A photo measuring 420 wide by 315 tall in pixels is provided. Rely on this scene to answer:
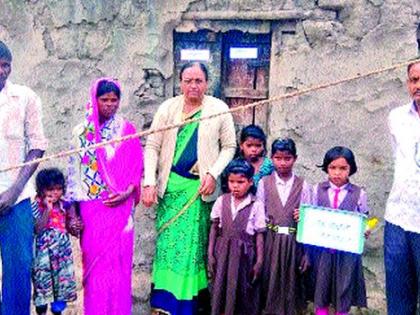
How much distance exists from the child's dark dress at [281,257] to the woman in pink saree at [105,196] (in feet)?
2.75

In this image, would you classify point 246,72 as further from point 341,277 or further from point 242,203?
point 341,277

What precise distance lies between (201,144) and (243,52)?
121cm

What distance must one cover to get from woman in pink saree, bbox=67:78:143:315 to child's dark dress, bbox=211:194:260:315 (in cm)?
59

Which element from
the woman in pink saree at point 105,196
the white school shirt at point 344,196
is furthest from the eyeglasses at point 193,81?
the white school shirt at point 344,196

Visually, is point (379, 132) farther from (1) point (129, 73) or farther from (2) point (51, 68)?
(2) point (51, 68)

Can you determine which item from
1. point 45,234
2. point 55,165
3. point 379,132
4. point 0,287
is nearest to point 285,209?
point 379,132

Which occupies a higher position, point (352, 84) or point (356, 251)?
point (352, 84)

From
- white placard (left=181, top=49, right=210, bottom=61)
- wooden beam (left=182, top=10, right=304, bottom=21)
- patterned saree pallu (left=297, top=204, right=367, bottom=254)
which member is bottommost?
patterned saree pallu (left=297, top=204, right=367, bottom=254)

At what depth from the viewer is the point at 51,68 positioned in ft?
17.7

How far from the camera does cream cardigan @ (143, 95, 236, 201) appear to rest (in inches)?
165

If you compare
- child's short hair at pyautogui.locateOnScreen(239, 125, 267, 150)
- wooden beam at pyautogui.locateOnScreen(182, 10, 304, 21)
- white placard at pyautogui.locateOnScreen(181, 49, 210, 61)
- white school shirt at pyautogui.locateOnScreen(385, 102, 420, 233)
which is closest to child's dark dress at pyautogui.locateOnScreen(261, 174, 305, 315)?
child's short hair at pyautogui.locateOnScreen(239, 125, 267, 150)

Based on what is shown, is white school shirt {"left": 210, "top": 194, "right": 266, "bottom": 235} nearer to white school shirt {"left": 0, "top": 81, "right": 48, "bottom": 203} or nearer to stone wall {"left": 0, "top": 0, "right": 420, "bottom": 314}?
stone wall {"left": 0, "top": 0, "right": 420, "bottom": 314}

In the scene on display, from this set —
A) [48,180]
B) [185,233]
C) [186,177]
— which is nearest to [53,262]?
[48,180]

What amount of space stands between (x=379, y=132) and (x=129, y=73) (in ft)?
6.20
